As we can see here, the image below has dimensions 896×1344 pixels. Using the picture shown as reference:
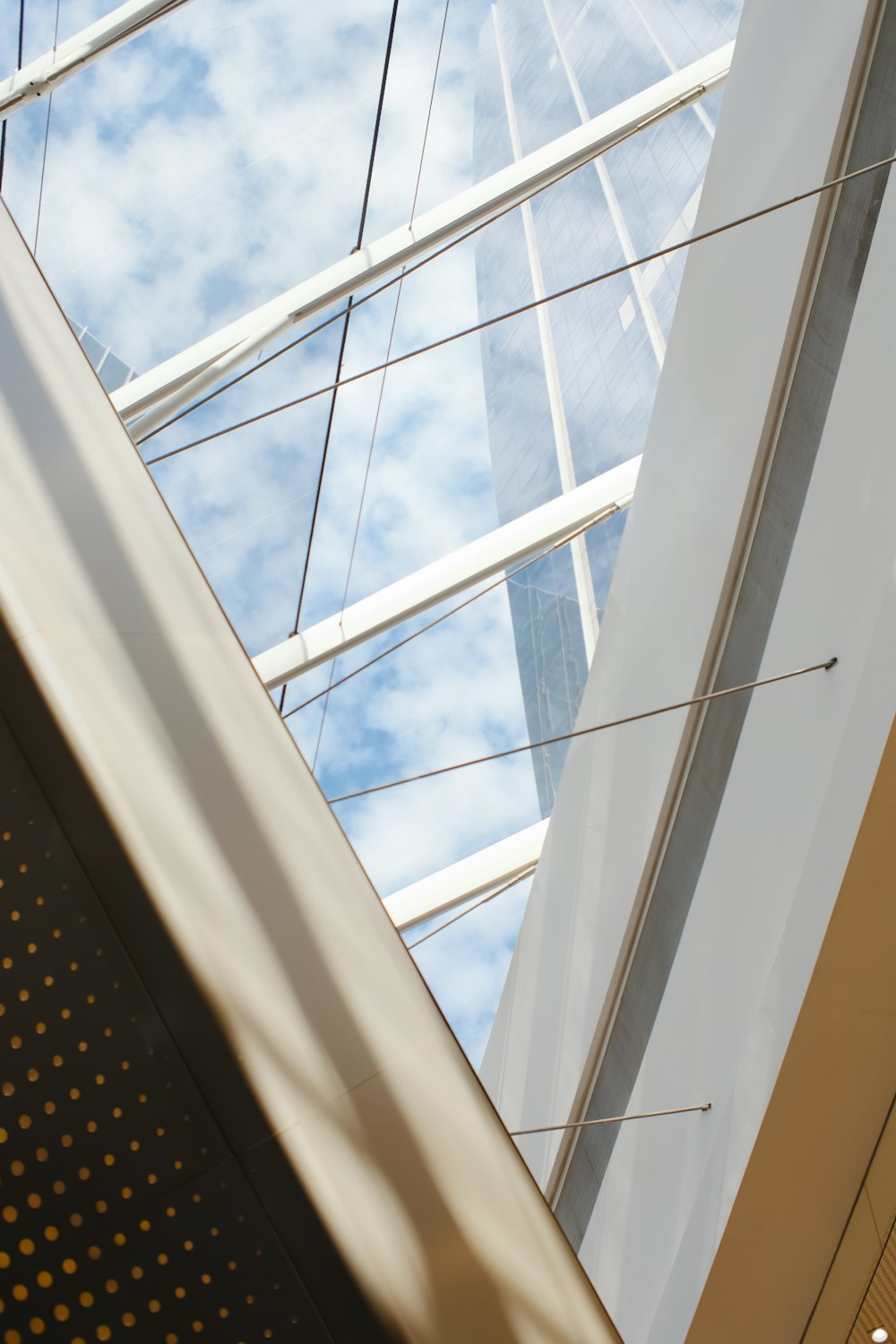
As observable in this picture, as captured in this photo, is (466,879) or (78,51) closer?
(78,51)

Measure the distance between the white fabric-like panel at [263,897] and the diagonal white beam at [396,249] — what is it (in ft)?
18.8

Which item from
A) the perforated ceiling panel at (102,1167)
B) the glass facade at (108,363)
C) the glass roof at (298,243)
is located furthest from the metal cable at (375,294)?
the perforated ceiling panel at (102,1167)

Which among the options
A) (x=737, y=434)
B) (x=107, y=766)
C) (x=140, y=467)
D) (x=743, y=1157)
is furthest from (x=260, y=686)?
(x=737, y=434)

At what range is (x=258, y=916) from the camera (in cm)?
230

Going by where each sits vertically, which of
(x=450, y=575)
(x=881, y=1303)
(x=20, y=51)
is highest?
(x=20, y=51)

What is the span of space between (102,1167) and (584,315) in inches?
384

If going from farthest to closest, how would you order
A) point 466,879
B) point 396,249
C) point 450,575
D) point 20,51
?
1. point 466,879
2. point 396,249
3. point 450,575
4. point 20,51

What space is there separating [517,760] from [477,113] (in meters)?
7.10

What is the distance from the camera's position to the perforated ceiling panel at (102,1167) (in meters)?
1.98

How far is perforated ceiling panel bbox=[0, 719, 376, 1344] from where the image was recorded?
1.98m

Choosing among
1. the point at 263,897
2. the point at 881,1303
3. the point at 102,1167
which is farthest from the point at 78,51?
the point at 881,1303

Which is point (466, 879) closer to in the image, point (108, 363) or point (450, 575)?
point (450, 575)

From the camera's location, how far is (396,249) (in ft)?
27.3

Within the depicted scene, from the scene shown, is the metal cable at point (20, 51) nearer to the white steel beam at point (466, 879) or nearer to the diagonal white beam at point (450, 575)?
the diagonal white beam at point (450, 575)
